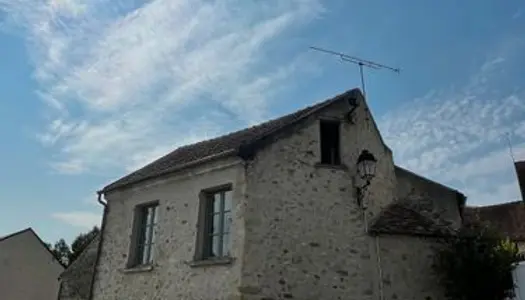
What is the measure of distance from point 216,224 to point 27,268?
67.2ft

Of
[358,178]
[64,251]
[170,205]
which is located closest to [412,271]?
[358,178]

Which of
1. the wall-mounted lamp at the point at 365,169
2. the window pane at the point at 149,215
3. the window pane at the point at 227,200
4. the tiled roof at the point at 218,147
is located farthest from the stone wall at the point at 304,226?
the window pane at the point at 149,215

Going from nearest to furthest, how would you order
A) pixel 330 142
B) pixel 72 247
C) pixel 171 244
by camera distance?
pixel 171 244, pixel 330 142, pixel 72 247

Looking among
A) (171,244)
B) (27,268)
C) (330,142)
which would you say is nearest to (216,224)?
(171,244)

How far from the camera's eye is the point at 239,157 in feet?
35.3

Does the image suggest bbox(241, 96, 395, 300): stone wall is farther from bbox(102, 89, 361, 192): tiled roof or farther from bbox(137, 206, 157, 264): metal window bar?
bbox(137, 206, 157, 264): metal window bar

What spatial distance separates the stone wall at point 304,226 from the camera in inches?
397

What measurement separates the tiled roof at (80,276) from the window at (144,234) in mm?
3890

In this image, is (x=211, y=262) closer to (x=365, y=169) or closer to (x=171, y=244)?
(x=171, y=244)

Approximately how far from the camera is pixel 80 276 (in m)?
17.6

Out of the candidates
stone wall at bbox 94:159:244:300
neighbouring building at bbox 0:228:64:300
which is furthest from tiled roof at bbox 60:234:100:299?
neighbouring building at bbox 0:228:64:300

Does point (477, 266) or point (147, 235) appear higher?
point (147, 235)

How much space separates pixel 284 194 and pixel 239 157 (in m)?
1.27

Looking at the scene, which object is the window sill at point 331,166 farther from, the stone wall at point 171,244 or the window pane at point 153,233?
the window pane at point 153,233
